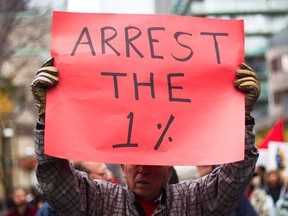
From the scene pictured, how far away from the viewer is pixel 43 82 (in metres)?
3.96

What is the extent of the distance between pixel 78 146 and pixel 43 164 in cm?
19

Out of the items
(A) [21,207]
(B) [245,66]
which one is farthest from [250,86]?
(A) [21,207]

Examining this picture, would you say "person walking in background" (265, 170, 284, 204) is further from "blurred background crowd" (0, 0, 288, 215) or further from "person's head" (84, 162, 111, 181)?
"person's head" (84, 162, 111, 181)

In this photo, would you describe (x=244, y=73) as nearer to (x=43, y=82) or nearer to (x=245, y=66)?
(x=245, y=66)

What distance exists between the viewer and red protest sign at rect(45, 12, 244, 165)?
13.3 feet

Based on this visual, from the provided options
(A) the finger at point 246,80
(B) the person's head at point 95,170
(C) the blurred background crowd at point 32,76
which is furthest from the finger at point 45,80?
(C) the blurred background crowd at point 32,76

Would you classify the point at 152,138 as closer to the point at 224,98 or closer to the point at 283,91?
the point at 224,98

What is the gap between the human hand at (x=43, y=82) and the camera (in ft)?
13.0

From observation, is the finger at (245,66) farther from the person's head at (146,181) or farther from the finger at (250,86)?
the person's head at (146,181)

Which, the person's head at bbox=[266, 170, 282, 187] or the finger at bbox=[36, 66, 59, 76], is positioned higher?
the finger at bbox=[36, 66, 59, 76]

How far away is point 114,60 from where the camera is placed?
4176 millimetres

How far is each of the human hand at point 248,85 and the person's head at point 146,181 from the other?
0.52 m

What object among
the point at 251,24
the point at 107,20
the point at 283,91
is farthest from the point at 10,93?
the point at 251,24

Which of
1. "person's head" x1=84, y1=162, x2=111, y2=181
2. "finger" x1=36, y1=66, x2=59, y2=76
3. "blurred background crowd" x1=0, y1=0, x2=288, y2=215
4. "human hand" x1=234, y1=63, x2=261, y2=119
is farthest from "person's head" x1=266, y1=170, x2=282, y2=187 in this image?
"finger" x1=36, y1=66, x2=59, y2=76
